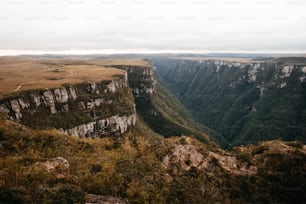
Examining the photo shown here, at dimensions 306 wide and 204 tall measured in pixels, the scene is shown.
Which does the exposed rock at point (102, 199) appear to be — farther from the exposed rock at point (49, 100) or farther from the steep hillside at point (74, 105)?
the exposed rock at point (49, 100)

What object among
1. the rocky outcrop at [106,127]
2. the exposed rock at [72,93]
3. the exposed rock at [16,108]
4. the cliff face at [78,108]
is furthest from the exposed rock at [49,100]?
the exposed rock at [16,108]

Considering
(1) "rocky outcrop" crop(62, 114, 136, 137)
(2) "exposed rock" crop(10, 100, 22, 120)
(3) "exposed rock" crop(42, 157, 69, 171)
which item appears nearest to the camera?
(3) "exposed rock" crop(42, 157, 69, 171)

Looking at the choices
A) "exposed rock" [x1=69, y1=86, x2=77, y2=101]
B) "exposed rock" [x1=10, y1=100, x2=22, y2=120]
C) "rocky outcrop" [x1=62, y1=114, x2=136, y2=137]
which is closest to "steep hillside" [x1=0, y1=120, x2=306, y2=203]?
"exposed rock" [x1=10, y1=100, x2=22, y2=120]

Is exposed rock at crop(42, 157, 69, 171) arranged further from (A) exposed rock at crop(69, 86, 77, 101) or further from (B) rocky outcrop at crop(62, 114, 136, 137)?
(A) exposed rock at crop(69, 86, 77, 101)

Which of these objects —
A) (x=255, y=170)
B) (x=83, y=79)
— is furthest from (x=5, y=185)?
(x=83, y=79)

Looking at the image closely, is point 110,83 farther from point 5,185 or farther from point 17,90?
point 5,185
